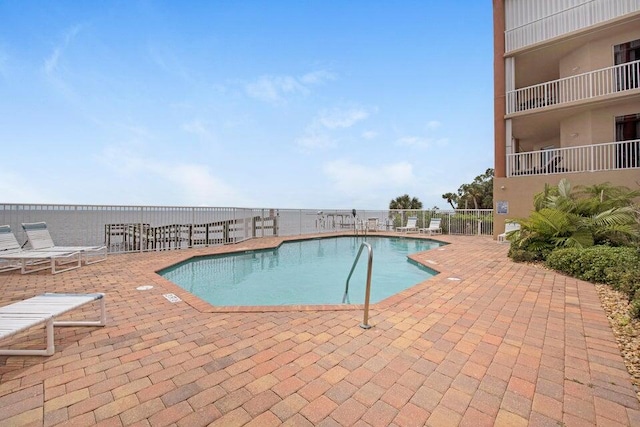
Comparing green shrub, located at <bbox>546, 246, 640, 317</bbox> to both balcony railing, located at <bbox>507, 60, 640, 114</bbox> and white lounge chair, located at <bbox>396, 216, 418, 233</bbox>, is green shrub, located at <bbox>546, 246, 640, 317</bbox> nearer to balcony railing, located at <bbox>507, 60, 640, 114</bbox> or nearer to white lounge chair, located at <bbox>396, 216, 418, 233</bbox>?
balcony railing, located at <bbox>507, 60, 640, 114</bbox>

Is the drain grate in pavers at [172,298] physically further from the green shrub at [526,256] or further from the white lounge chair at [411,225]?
the white lounge chair at [411,225]

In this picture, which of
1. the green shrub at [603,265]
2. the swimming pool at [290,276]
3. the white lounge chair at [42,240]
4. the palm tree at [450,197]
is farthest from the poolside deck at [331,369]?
the palm tree at [450,197]

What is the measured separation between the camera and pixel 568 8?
10031mm

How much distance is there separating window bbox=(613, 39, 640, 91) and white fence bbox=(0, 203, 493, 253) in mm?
6426

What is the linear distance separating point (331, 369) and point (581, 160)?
40.9 feet

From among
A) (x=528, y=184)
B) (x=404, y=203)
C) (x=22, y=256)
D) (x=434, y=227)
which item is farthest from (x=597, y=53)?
(x=404, y=203)

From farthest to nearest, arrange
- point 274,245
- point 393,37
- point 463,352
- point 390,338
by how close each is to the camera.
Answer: point 393,37 → point 274,245 → point 390,338 → point 463,352

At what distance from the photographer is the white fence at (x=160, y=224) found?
22.1ft

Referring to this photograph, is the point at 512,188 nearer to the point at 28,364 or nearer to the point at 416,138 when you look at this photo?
the point at 416,138

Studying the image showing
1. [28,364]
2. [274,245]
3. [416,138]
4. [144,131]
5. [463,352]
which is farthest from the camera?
[416,138]

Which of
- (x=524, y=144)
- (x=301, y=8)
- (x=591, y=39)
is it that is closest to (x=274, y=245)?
(x=301, y=8)

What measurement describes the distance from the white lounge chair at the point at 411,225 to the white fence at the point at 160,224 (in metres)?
2.24

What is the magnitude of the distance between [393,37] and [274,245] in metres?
9.65

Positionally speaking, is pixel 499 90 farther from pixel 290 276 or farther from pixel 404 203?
pixel 404 203
